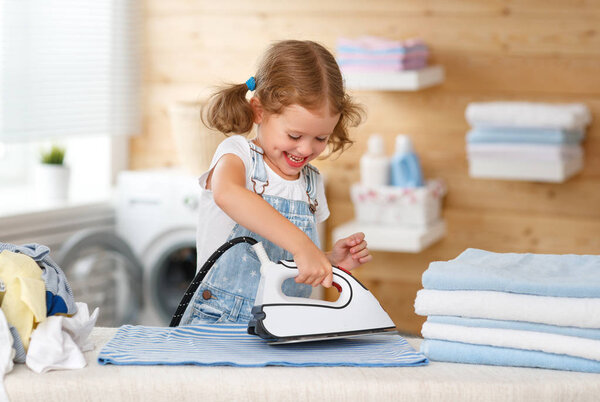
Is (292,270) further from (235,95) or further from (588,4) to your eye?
(588,4)

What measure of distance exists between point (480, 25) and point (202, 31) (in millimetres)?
1157

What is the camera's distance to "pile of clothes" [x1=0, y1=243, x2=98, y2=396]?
3.37 ft

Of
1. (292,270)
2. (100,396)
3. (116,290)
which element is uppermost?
(292,270)

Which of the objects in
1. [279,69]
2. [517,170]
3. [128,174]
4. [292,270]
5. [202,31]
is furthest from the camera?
[202,31]

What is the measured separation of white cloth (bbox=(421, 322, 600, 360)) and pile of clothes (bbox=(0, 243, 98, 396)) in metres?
0.48

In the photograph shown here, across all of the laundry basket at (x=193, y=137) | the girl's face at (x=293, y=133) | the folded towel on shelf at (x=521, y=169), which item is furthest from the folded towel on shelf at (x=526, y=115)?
the girl's face at (x=293, y=133)

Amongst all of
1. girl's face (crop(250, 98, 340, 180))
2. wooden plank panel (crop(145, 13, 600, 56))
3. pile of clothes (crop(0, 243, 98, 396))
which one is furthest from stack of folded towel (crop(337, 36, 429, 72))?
pile of clothes (crop(0, 243, 98, 396))

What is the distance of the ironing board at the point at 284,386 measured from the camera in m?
0.99

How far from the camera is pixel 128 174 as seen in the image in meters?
3.12

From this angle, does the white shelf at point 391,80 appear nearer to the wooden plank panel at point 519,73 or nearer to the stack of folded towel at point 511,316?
the wooden plank panel at point 519,73

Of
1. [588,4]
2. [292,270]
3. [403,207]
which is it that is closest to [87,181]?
[403,207]

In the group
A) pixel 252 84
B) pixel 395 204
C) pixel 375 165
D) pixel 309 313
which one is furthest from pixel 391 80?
pixel 309 313

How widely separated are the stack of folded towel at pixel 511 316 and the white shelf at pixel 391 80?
171 centimetres

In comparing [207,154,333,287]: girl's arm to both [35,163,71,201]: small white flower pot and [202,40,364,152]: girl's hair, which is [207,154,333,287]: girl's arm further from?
[35,163,71,201]: small white flower pot
